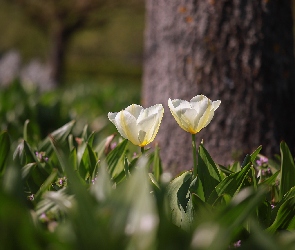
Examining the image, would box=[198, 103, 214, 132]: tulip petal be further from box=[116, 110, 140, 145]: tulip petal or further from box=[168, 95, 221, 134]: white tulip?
box=[116, 110, 140, 145]: tulip petal

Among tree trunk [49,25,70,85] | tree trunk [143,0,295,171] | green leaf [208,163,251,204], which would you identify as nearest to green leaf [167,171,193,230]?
green leaf [208,163,251,204]

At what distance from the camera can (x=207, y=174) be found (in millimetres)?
1622

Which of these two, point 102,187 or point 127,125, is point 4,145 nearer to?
point 127,125

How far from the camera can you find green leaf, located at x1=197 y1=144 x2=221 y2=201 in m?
1.61

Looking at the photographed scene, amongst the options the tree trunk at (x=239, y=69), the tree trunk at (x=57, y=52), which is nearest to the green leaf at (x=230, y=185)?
the tree trunk at (x=239, y=69)

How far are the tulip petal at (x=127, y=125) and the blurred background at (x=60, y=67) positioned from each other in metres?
1.85

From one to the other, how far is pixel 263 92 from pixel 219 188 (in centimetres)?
145

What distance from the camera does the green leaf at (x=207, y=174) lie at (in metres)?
1.61

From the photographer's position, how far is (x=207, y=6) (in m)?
2.92

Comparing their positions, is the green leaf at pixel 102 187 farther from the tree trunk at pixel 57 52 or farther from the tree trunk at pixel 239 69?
the tree trunk at pixel 57 52

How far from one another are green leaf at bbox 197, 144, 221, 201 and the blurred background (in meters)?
1.88

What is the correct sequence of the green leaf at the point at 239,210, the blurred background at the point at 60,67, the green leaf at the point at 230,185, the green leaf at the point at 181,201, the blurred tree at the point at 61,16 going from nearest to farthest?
the green leaf at the point at 239,210 → the green leaf at the point at 181,201 → the green leaf at the point at 230,185 → the blurred background at the point at 60,67 → the blurred tree at the point at 61,16

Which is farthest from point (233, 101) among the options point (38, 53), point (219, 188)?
point (38, 53)

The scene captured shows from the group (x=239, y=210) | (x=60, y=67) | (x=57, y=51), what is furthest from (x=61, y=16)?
(x=239, y=210)
